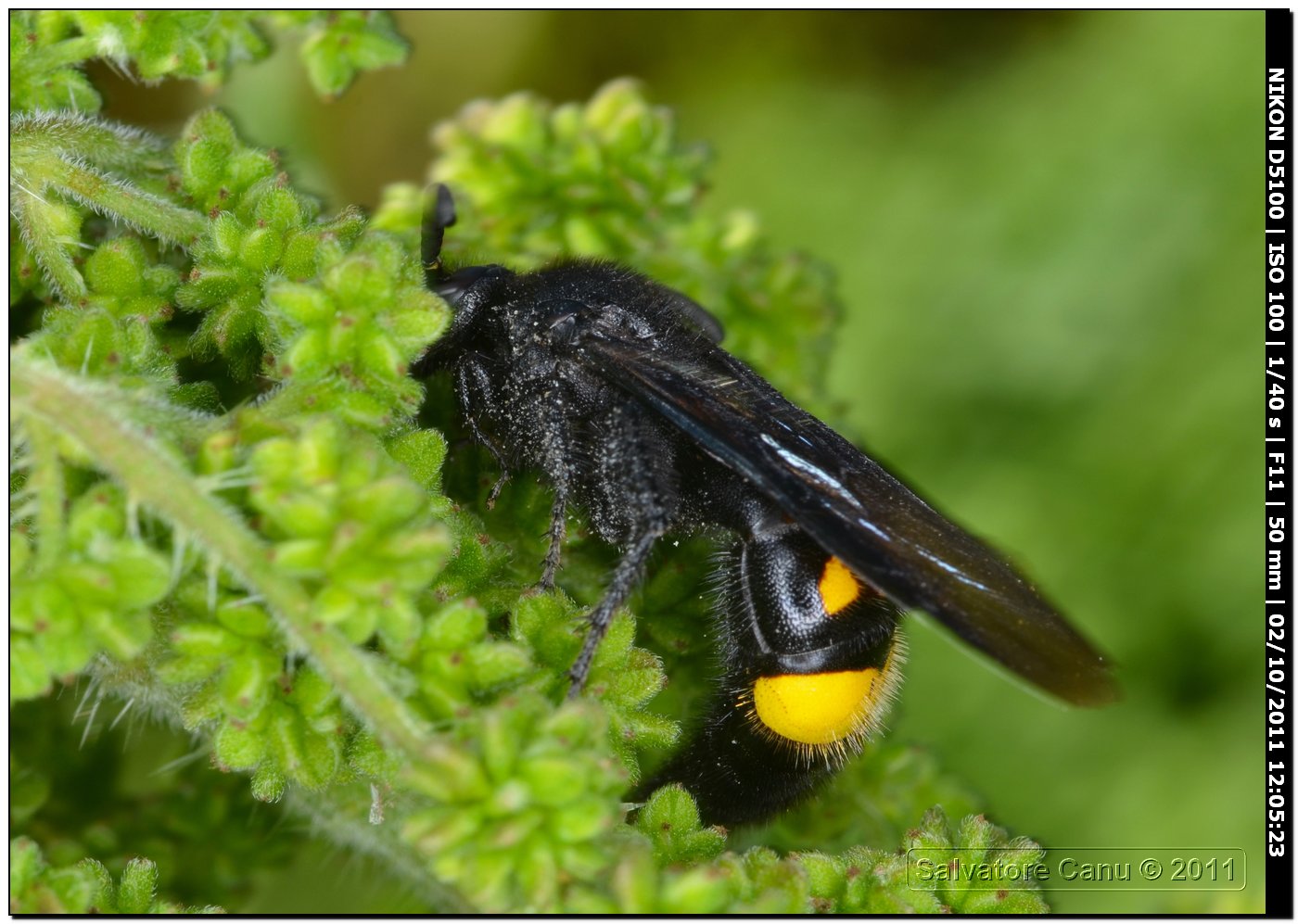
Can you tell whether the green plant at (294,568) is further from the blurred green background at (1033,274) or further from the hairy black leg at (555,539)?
the blurred green background at (1033,274)

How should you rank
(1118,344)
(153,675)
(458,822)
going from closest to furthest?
1. (458,822)
2. (153,675)
3. (1118,344)

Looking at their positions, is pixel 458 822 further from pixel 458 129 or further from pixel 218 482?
pixel 458 129

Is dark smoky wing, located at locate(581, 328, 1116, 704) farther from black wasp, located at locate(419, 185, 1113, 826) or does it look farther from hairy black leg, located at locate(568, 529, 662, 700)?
hairy black leg, located at locate(568, 529, 662, 700)

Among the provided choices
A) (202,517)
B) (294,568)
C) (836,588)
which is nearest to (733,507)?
(836,588)

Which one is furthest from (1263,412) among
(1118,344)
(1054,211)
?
(1054,211)

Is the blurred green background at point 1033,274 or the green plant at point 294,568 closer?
the green plant at point 294,568

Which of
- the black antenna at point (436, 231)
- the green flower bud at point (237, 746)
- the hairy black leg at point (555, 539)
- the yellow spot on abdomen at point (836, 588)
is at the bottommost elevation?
the yellow spot on abdomen at point (836, 588)

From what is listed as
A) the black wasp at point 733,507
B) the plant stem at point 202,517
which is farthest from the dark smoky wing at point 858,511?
the plant stem at point 202,517
